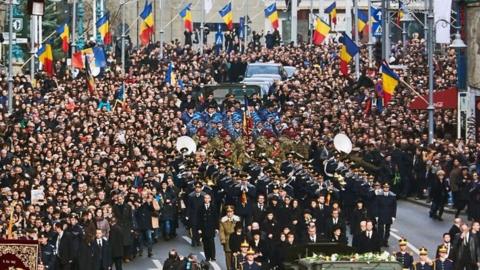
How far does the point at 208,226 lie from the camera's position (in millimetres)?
39719

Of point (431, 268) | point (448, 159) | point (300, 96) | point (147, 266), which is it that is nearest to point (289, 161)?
point (448, 159)

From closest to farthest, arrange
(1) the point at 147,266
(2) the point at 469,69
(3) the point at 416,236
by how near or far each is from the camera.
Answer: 1. (1) the point at 147,266
2. (3) the point at 416,236
3. (2) the point at 469,69

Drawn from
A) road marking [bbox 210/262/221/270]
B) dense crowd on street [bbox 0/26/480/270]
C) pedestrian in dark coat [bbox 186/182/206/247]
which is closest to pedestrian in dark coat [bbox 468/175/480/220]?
dense crowd on street [bbox 0/26/480/270]

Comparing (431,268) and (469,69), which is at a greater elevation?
(469,69)

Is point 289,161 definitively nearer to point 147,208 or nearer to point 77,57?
point 147,208

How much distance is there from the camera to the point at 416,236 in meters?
42.2

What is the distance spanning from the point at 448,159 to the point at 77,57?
20911 mm

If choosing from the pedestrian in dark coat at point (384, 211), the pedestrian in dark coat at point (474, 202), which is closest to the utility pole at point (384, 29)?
the pedestrian in dark coat at point (474, 202)

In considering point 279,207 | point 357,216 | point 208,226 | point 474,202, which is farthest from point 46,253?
point 474,202

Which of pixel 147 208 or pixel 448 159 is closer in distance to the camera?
pixel 147 208

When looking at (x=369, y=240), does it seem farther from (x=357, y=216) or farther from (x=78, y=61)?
(x=78, y=61)

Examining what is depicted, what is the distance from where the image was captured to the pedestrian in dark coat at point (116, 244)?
3762 centimetres

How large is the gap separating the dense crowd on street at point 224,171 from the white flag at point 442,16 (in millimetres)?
2505

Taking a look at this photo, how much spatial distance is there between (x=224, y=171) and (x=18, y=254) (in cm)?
1889
